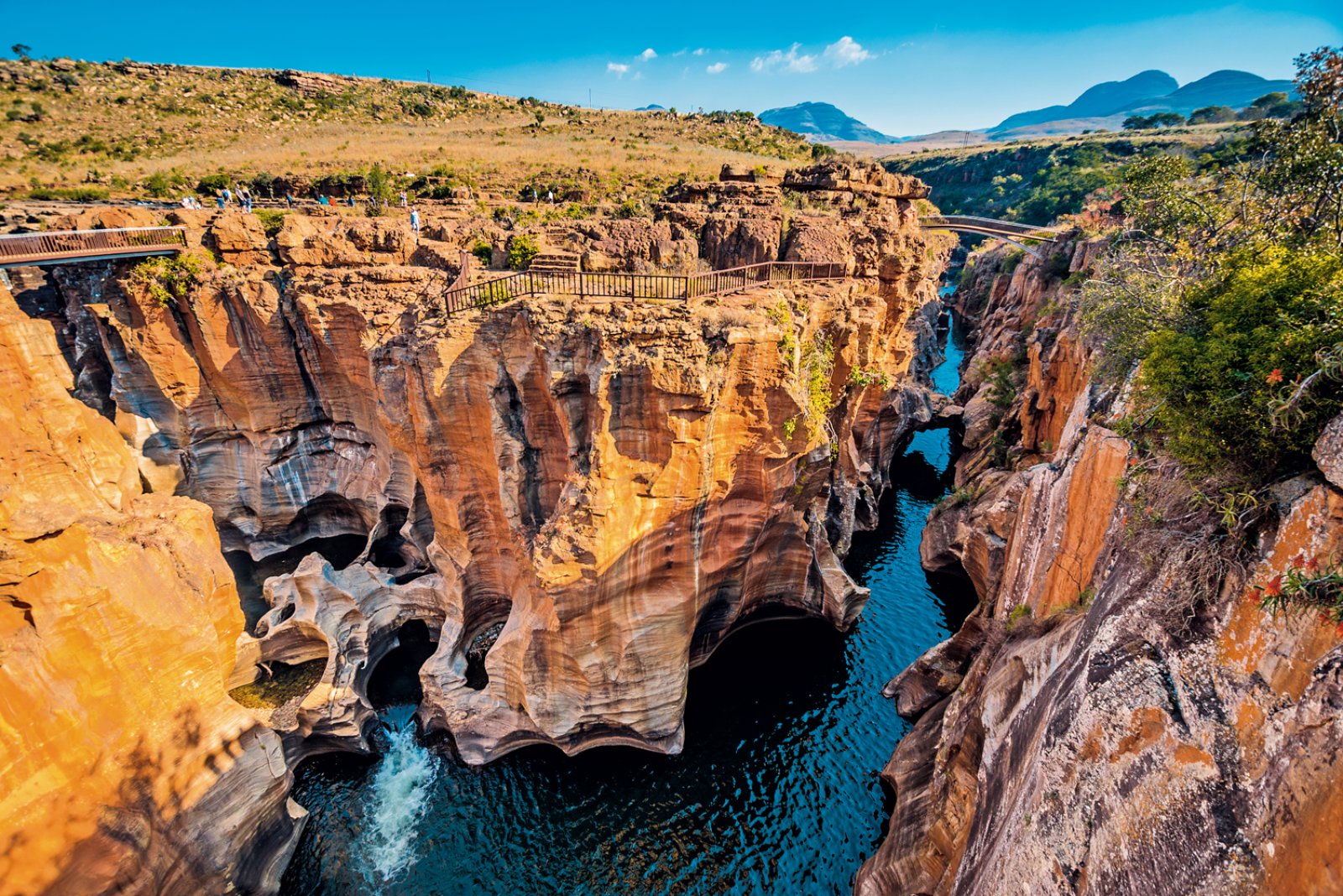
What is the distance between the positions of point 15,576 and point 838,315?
797 inches

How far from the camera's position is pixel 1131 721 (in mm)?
7367

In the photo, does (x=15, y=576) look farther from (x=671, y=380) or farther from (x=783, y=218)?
(x=783, y=218)

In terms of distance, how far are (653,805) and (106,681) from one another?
12396 millimetres

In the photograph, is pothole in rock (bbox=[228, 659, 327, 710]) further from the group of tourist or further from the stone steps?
the group of tourist

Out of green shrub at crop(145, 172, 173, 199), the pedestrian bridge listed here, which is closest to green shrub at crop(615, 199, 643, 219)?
the pedestrian bridge

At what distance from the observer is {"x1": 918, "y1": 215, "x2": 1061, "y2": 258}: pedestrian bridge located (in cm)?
5412

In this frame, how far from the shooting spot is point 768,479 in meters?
16.8

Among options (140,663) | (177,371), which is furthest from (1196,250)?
(177,371)

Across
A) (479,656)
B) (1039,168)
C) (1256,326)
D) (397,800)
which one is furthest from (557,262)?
(1039,168)

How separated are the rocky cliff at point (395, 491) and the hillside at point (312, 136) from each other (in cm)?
1710

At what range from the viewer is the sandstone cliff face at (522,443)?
47.7ft

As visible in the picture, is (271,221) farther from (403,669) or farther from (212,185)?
(403,669)

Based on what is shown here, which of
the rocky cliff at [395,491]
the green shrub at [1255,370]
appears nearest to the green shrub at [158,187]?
the rocky cliff at [395,491]

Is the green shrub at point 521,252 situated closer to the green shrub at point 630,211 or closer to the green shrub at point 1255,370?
the green shrub at point 630,211
